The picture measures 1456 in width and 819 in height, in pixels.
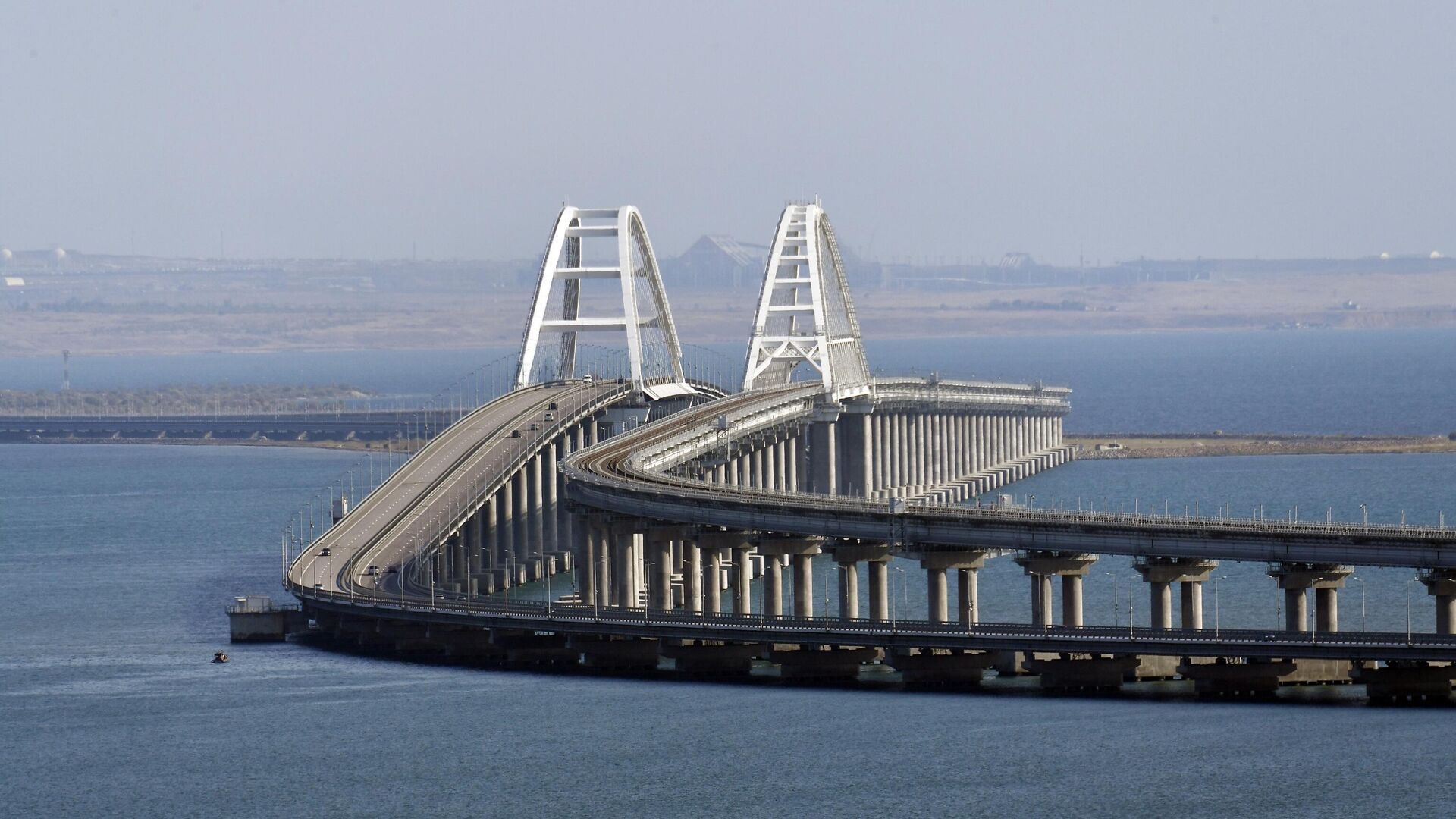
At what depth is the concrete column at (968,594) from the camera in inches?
4077

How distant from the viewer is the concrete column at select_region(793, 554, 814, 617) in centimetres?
11100

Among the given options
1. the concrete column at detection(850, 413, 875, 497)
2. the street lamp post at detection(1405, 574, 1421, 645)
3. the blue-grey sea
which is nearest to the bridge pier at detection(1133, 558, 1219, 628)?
the blue-grey sea

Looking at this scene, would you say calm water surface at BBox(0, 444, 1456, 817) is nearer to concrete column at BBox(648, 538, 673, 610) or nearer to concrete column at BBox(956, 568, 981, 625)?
concrete column at BBox(956, 568, 981, 625)

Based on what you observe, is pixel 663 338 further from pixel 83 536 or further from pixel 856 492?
pixel 83 536

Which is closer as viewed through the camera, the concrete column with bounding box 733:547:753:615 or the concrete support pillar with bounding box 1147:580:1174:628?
the concrete support pillar with bounding box 1147:580:1174:628

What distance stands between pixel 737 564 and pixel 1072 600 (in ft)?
60.1

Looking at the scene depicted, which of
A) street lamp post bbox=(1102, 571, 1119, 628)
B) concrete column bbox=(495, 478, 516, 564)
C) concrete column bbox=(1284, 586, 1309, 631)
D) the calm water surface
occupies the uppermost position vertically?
concrete column bbox=(495, 478, 516, 564)

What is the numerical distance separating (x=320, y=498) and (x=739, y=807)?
104829 mm

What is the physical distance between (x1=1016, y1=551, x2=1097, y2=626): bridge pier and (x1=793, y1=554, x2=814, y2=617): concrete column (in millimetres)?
11329

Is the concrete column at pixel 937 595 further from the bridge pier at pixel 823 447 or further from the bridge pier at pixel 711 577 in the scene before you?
the bridge pier at pixel 823 447

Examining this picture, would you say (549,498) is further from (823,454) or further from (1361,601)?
(1361,601)

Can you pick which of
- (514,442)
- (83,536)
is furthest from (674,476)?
(83,536)

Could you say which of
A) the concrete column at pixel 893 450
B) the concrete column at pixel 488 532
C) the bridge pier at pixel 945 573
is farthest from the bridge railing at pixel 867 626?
the concrete column at pixel 893 450

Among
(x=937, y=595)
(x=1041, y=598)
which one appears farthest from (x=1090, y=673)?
(x=937, y=595)
